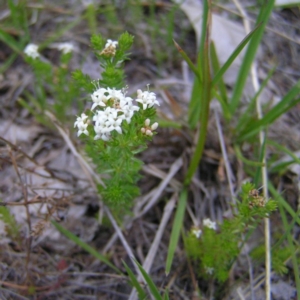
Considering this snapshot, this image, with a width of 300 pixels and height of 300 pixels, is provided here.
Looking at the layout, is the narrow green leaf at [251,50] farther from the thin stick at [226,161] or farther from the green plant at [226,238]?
the green plant at [226,238]

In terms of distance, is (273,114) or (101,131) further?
(273,114)

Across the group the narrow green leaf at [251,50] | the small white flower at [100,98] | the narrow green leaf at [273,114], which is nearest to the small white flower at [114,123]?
the small white flower at [100,98]

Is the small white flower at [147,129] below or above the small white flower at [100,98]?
below

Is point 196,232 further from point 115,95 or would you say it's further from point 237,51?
point 237,51

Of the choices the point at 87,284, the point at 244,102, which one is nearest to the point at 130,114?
the point at 87,284

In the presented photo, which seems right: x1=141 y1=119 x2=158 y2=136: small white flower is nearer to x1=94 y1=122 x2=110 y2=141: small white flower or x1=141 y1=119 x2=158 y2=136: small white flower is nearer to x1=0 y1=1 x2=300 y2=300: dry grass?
x1=94 y1=122 x2=110 y2=141: small white flower

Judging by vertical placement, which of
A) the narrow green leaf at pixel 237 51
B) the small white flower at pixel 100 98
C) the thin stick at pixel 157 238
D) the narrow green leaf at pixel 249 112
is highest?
the narrow green leaf at pixel 237 51

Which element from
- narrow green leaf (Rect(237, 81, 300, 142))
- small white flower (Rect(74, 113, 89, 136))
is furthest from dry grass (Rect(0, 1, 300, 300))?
small white flower (Rect(74, 113, 89, 136))

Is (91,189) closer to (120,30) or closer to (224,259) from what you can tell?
(224,259)

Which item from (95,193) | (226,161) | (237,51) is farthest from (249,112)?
(95,193)

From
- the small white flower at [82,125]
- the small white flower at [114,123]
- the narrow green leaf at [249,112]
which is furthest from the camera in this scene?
the narrow green leaf at [249,112]
